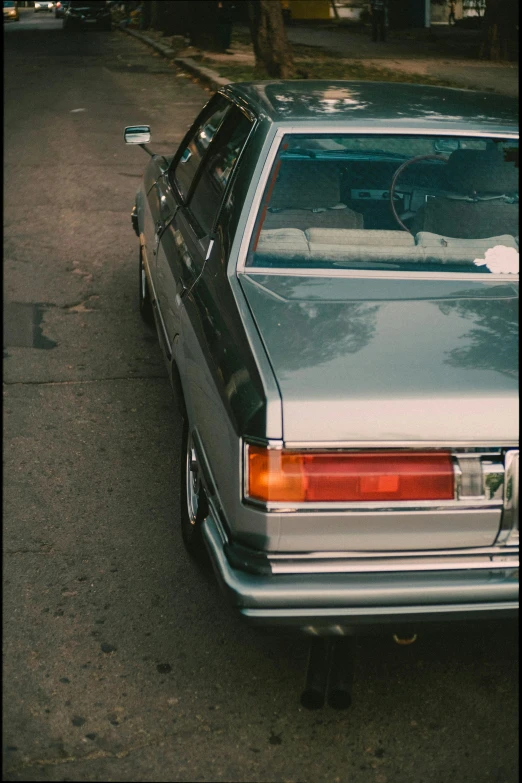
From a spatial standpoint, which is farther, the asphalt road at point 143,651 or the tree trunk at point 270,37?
the tree trunk at point 270,37

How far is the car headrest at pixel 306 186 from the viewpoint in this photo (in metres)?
3.85

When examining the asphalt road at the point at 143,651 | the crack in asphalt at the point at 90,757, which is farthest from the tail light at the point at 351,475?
the crack in asphalt at the point at 90,757

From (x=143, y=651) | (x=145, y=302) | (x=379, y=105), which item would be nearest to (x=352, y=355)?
(x=143, y=651)

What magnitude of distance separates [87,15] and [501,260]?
36642mm

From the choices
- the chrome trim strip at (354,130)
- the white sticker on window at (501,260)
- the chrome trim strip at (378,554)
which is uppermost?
the chrome trim strip at (354,130)

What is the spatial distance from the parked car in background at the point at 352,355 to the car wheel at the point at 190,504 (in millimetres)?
15

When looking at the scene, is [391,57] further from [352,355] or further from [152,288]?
[352,355]

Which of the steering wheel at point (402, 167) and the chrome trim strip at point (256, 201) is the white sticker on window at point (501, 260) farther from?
the chrome trim strip at point (256, 201)

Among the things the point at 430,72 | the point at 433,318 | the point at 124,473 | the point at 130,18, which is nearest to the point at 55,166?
the point at 124,473

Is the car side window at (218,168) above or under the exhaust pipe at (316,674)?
above

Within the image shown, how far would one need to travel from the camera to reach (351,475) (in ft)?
8.57

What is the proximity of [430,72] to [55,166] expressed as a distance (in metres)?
10.9

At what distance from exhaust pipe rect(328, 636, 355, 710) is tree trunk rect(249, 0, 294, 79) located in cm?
1588

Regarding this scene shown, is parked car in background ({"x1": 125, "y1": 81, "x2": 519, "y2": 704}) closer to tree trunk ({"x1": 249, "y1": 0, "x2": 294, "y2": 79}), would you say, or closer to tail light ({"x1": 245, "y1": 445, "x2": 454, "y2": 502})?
tail light ({"x1": 245, "y1": 445, "x2": 454, "y2": 502})
